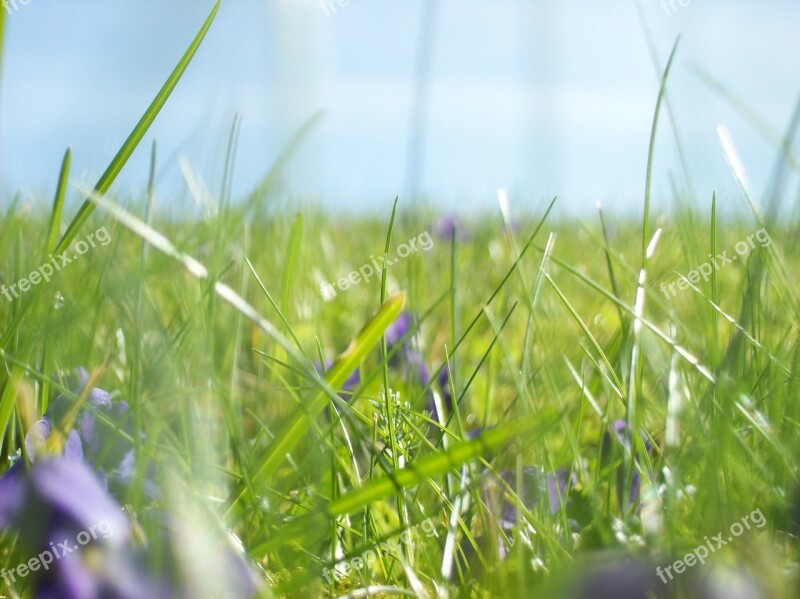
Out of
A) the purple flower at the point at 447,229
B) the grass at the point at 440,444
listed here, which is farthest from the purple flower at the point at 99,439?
the purple flower at the point at 447,229

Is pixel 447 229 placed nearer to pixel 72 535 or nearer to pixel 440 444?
pixel 440 444

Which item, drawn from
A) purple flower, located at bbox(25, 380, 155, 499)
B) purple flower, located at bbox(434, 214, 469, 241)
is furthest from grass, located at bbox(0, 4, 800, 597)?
purple flower, located at bbox(434, 214, 469, 241)

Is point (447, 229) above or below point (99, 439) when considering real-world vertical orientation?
below

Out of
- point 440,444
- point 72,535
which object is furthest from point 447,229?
point 72,535

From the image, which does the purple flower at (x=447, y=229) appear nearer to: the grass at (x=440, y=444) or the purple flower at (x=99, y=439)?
the grass at (x=440, y=444)

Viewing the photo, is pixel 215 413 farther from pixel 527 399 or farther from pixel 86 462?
pixel 527 399

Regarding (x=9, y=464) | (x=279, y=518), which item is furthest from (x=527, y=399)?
(x=9, y=464)

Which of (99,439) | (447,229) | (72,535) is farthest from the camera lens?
(447,229)

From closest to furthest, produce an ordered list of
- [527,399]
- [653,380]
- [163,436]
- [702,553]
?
[702,553] < [527,399] < [163,436] < [653,380]

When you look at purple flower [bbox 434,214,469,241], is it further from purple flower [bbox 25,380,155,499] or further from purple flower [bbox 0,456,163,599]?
purple flower [bbox 0,456,163,599]

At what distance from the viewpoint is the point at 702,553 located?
51cm

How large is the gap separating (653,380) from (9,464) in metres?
0.71

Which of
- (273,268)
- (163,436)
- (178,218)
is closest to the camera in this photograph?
(163,436)

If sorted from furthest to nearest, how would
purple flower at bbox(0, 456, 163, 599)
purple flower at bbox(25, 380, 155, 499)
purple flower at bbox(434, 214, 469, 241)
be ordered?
purple flower at bbox(434, 214, 469, 241) → purple flower at bbox(25, 380, 155, 499) → purple flower at bbox(0, 456, 163, 599)
